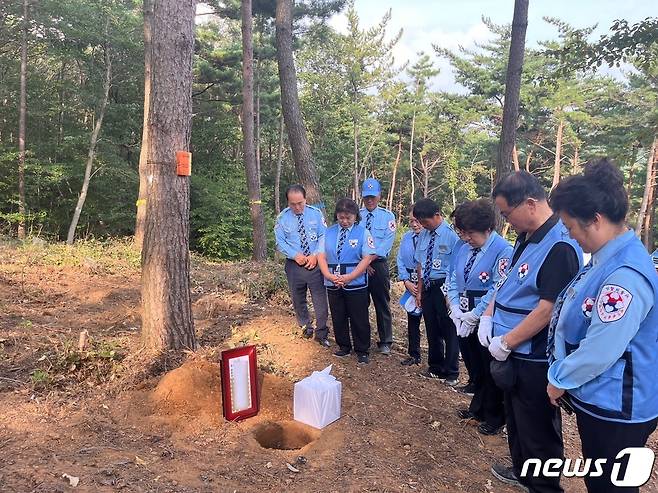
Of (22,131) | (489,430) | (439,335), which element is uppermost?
(22,131)

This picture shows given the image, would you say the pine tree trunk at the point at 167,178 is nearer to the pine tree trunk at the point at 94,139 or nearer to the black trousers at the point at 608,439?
the black trousers at the point at 608,439

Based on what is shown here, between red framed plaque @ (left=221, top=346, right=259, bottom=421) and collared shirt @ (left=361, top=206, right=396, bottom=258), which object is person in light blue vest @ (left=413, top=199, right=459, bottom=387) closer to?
collared shirt @ (left=361, top=206, right=396, bottom=258)

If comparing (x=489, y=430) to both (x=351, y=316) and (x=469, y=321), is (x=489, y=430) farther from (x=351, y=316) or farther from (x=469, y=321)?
(x=351, y=316)

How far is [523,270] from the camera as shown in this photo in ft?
8.25

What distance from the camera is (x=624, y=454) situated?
186 cm

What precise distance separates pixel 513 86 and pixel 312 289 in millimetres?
4665

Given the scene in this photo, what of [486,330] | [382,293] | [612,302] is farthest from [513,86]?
[612,302]

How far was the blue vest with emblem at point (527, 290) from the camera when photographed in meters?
2.45

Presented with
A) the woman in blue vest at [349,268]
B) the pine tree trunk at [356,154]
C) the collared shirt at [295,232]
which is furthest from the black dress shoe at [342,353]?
the pine tree trunk at [356,154]

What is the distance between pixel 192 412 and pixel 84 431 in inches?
25.7

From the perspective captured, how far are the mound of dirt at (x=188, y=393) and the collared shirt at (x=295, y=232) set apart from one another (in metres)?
1.68

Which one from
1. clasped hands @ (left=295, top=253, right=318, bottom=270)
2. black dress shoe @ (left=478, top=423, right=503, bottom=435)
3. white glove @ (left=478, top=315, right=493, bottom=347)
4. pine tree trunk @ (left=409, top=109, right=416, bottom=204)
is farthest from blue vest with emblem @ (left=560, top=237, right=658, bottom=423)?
pine tree trunk @ (left=409, top=109, right=416, bottom=204)

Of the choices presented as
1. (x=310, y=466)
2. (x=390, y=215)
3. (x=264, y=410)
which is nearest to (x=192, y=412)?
(x=264, y=410)

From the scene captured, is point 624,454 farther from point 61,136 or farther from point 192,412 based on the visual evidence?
point 61,136
